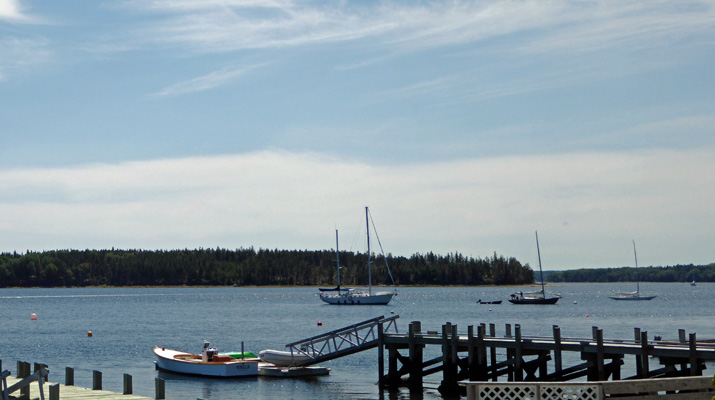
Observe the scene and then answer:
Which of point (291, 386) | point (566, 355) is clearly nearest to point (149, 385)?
point (291, 386)

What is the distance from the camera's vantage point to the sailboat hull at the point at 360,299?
14712 cm

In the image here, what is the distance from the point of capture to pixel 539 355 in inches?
1297

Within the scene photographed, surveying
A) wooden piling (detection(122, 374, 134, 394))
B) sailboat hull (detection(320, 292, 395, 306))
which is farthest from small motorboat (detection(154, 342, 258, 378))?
sailboat hull (detection(320, 292, 395, 306))

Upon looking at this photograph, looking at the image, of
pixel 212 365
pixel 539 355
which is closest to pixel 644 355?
pixel 539 355

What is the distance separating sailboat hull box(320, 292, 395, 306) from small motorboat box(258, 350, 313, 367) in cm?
10280

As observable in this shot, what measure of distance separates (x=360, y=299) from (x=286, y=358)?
108739 mm

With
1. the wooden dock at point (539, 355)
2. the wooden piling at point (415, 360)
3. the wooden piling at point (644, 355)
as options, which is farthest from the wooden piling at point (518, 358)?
the wooden piling at point (415, 360)

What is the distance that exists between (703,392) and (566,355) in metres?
36.5

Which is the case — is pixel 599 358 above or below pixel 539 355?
above

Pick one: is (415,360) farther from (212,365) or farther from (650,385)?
(650,385)

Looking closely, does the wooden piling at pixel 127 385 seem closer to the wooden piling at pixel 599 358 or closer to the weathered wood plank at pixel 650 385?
the weathered wood plank at pixel 650 385

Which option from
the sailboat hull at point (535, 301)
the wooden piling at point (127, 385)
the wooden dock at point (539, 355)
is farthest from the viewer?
the sailboat hull at point (535, 301)

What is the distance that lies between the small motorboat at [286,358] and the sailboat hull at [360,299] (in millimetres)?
102797

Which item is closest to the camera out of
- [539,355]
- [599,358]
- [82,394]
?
[82,394]
